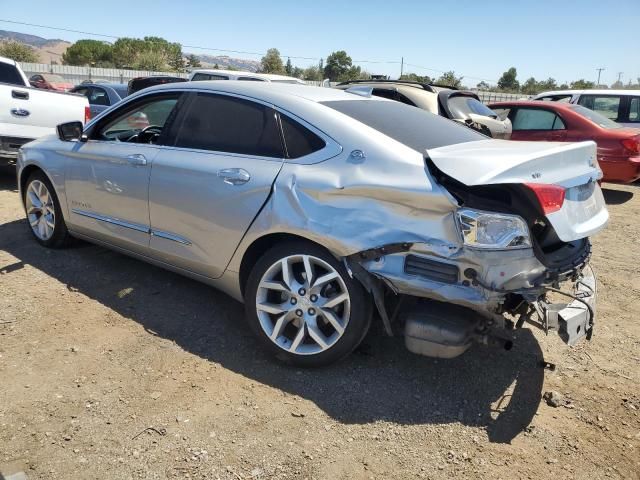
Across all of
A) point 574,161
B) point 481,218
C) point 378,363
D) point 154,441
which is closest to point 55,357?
point 154,441

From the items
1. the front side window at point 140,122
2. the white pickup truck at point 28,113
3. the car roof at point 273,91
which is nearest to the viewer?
the car roof at point 273,91

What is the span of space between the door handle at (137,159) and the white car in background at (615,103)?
9537 millimetres

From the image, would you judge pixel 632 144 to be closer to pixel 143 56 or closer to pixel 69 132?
pixel 69 132

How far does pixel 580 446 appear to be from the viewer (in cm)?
262

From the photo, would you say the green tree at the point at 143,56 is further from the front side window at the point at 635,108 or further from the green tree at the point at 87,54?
the front side window at the point at 635,108

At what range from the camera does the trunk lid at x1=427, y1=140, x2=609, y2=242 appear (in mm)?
2557

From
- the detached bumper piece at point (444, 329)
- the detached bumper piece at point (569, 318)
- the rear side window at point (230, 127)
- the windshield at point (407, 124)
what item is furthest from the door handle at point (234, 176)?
the detached bumper piece at point (569, 318)

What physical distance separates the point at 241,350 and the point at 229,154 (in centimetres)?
126

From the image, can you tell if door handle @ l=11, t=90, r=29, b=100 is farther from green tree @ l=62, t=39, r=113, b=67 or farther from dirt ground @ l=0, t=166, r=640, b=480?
green tree @ l=62, t=39, r=113, b=67

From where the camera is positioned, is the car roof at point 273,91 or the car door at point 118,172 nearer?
the car roof at point 273,91

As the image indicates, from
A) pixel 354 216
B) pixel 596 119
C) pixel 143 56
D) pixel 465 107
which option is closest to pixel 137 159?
pixel 354 216

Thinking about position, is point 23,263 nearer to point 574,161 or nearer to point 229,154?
point 229,154

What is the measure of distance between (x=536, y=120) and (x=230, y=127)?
23.5 feet

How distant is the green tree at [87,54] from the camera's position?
238 feet
